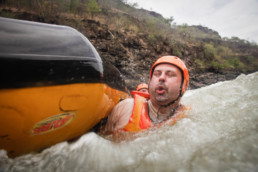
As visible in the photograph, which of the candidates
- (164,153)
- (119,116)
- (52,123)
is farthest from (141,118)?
(52,123)

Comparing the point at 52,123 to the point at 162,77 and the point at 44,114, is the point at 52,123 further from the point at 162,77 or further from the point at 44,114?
the point at 162,77

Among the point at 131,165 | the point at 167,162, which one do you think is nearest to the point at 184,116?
the point at 167,162

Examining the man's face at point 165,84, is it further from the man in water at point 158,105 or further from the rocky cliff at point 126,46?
the rocky cliff at point 126,46

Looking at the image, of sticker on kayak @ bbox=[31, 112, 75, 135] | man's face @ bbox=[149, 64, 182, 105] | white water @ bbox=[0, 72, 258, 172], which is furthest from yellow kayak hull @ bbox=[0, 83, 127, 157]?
man's face @ bbox=[149, 64, 182, 105]

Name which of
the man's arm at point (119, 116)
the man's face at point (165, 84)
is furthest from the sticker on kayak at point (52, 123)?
the man's face at point (165, 84)

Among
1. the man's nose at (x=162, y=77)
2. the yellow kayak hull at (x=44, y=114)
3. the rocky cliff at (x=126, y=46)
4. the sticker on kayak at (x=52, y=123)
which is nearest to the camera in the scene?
the yellow kayak hull at (x=44, y=114)

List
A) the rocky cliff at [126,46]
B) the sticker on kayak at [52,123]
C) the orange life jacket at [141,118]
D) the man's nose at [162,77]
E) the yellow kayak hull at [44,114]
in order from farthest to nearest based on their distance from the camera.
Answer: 1. the rocky cliff at [126,46]
2. the man's nose at [162,77]
3. the orange life jacket at [141,118]
4. the sticker on kayak at [52,123]
5. the yellow kayak hull at [44,114]

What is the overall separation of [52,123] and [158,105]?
4.02ft

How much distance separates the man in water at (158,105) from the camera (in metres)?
1.68

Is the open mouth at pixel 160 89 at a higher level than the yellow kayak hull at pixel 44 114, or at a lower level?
higher

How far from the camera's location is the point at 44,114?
1.05 meters

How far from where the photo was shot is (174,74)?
1798mm

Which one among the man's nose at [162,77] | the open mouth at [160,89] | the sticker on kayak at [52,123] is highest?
the man's nose at [162,77]

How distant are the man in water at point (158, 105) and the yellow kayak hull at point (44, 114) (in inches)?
18.2
